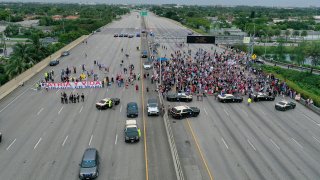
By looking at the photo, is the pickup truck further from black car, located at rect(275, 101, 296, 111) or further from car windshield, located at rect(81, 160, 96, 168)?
black car, located at rect(275, 101, 296, 111)

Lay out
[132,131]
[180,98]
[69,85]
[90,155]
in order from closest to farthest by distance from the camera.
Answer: [90,155] < [132,131] < [180,98] < [69,85]

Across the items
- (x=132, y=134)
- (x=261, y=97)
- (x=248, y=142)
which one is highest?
(x=132, y=134)

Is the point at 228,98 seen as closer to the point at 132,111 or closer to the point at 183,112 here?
the point at 183,112

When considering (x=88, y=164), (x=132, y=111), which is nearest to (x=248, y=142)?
(x=132, y=111)

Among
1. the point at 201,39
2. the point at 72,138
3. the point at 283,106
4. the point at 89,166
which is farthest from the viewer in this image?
the point at 201,39

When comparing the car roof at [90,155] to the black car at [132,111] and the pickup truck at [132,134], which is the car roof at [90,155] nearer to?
the pickup truck at [132,134]

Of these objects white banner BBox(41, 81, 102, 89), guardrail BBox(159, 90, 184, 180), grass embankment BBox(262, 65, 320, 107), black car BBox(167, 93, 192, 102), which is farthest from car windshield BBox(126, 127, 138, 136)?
grass embankment BBox(262, 65, 320, 107)

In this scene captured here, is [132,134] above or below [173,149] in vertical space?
above

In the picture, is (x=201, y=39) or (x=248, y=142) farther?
(x=201, y=39)
